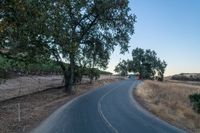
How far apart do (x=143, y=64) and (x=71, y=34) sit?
466ft

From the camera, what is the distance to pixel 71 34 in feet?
158

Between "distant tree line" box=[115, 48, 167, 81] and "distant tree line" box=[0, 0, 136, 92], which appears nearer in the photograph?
"distant tree line" box=[0, 0, 136, 92]

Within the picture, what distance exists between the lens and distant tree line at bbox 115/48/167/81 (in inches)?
7308

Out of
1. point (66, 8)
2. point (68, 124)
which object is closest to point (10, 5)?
point (68, 124)

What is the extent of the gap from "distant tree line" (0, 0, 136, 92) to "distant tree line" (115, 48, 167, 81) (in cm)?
12372

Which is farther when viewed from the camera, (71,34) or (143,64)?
(143,64)

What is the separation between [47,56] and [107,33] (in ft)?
52.3

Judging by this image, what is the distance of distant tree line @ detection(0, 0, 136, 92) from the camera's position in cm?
3193

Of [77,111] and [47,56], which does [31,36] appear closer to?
[47,56]

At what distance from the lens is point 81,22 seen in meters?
51.1

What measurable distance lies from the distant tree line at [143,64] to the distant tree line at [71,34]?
406 feet

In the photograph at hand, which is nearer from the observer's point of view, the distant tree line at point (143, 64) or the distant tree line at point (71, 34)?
the distant tree line at point (71, 34)

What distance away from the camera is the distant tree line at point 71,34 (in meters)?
31.9

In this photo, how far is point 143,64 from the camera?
188m
